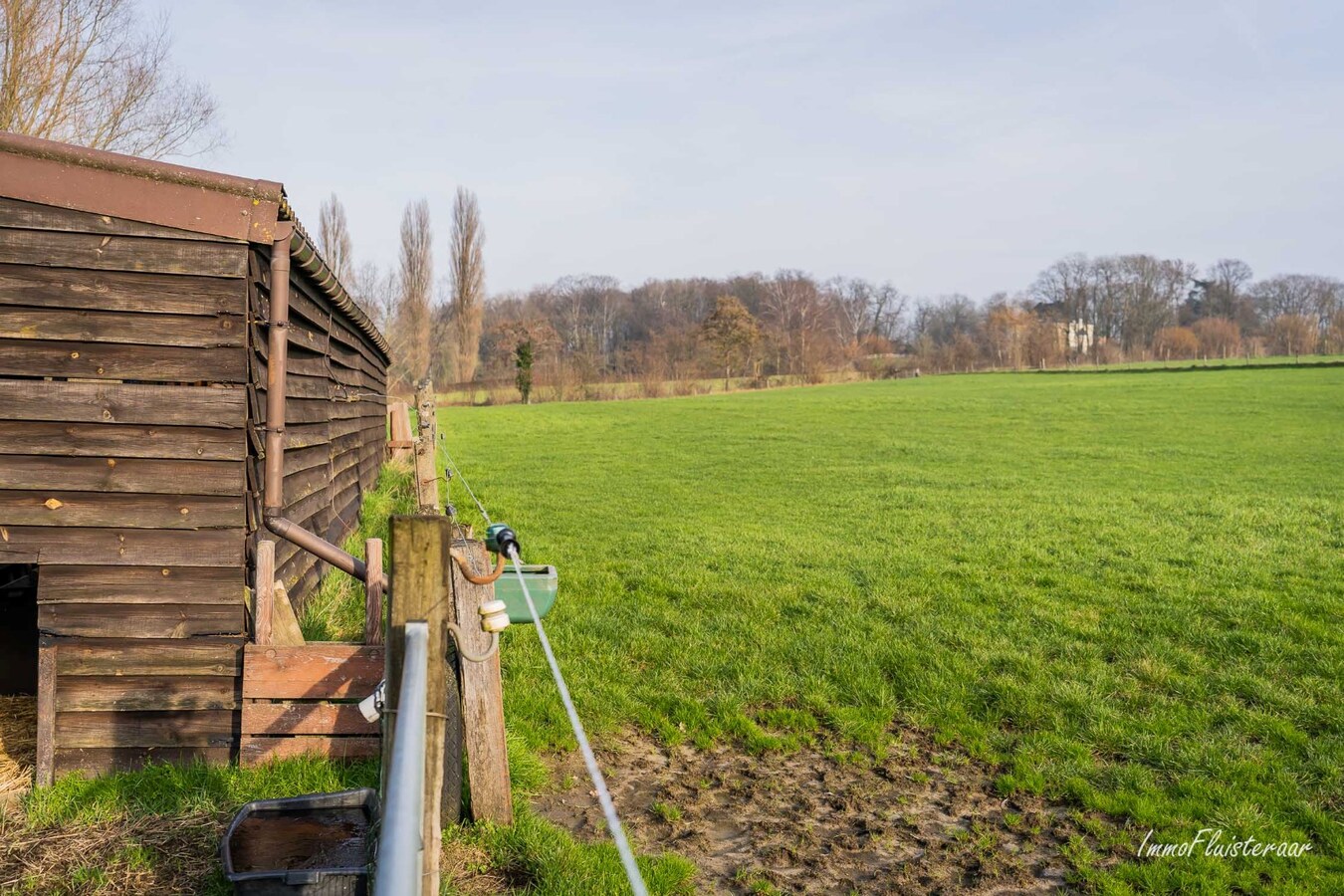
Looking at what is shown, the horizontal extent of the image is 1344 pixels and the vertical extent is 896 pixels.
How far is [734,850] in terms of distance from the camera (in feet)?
13.4

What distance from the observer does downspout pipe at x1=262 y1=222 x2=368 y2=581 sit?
15.7 ft

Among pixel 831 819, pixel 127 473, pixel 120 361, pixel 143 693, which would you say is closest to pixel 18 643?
pixel 143 693

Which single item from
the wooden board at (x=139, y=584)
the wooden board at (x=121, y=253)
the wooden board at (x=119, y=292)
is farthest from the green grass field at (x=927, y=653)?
the wooden board at (x=121, y=253)

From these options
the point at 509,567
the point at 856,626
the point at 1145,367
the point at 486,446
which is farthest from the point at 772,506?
the point at 1145,367

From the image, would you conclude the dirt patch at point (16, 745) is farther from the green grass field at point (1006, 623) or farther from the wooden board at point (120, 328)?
the green grass field at point (1006, 623)

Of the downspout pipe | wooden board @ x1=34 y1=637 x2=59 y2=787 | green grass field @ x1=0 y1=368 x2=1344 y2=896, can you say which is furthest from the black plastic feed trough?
wooden board @ x1=34 y1=637 x2=59 y2=787

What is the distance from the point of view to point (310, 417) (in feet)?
22.7

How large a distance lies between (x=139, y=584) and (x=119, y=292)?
1498mm

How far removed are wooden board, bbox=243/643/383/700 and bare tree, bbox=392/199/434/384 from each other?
43287 millimetres

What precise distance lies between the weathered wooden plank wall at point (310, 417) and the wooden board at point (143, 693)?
76 centimetres

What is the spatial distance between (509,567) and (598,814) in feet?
4.27

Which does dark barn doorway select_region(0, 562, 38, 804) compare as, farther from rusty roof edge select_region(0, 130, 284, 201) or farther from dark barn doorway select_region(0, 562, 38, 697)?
rusty roof edge select_region(0, 130, 284, 201)

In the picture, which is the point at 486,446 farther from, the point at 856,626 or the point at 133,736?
the point at 133,736

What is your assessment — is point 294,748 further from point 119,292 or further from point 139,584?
point 119,292
